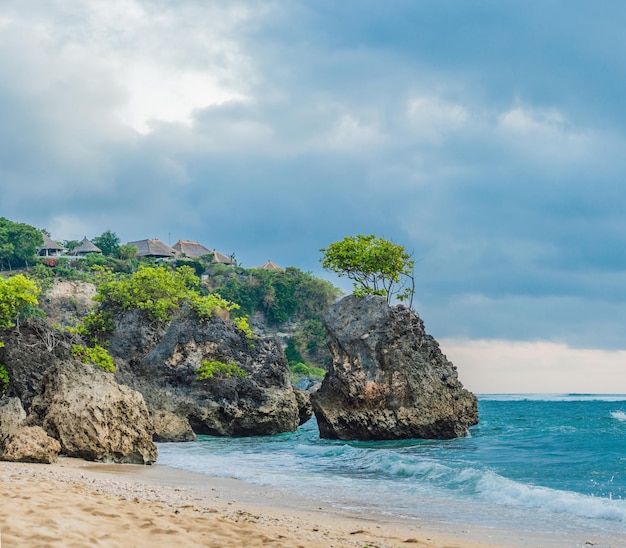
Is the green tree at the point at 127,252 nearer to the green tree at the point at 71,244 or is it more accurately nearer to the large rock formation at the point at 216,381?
the green tree at the point at 71,244

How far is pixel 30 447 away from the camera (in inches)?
559

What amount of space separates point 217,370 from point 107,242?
7452cm

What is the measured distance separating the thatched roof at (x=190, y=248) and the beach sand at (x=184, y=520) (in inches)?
3456

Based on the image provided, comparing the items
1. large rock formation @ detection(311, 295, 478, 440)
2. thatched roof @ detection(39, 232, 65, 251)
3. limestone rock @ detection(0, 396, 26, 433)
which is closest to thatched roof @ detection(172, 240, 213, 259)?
thatched roof @ detection(39, 232, 65, 251)

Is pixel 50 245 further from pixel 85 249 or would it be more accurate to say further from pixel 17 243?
pixel 17 243

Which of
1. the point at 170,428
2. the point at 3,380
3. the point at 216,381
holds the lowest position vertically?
the point at 170,428

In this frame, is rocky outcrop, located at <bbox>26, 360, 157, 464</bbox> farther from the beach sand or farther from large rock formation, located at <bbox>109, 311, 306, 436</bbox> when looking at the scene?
large rock formation, located at <bbox>109, 311, 306, 436</bbox>

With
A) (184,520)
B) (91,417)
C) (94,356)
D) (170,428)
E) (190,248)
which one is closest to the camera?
(184,520)

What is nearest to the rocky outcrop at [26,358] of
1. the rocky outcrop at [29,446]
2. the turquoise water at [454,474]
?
the turquoise water at [454,474]

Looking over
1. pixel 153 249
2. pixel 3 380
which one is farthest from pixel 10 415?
pixel 153 249

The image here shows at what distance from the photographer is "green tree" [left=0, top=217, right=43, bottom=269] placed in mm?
82938

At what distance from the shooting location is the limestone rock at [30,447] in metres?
14.1

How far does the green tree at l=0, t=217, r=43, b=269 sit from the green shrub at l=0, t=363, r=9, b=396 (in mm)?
65111

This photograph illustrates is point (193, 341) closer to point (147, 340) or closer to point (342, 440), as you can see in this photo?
point (147, 340)
